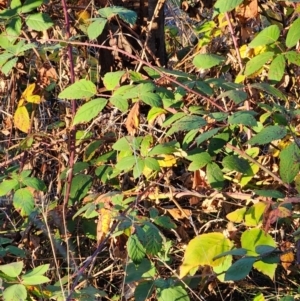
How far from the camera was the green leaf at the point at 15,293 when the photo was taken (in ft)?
5.21

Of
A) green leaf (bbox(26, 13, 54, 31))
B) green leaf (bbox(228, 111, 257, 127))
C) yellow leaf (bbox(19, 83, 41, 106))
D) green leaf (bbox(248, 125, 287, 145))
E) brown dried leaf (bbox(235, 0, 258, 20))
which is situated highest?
green leaf (bbox(26, 13, 54, 31))

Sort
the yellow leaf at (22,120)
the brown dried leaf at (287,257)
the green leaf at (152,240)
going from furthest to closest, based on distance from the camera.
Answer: the yellow leaf at (22,120), the brown dried leaf at (287,257), the green leaf at (152,240)

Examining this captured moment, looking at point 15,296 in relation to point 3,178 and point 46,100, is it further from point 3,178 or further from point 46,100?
point 46,100

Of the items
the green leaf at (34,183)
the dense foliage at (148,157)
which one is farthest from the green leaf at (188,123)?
the green leaf at (34,183)

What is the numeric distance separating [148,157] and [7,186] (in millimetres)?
452

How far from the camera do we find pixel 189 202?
235 cm

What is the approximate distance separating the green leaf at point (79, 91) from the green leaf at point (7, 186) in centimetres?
32

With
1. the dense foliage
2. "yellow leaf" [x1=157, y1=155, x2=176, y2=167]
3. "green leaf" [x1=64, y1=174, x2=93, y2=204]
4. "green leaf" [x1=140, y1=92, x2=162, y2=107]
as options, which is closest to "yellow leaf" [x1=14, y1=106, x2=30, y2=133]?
the dense foliage

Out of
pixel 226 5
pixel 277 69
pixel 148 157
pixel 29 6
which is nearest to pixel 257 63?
pixel 277 69

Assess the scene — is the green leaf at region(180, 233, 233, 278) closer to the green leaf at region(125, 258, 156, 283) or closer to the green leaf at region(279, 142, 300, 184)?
the green leaf at region(125, 258, 156, 283)

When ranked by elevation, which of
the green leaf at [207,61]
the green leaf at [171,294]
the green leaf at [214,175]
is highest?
the green leaf at [207,61]

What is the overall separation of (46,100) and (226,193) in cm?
87

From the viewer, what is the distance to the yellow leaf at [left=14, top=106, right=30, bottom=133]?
2363mm

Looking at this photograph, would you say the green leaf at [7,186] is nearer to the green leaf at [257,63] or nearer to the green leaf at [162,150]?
the green leaf at [162,150]
